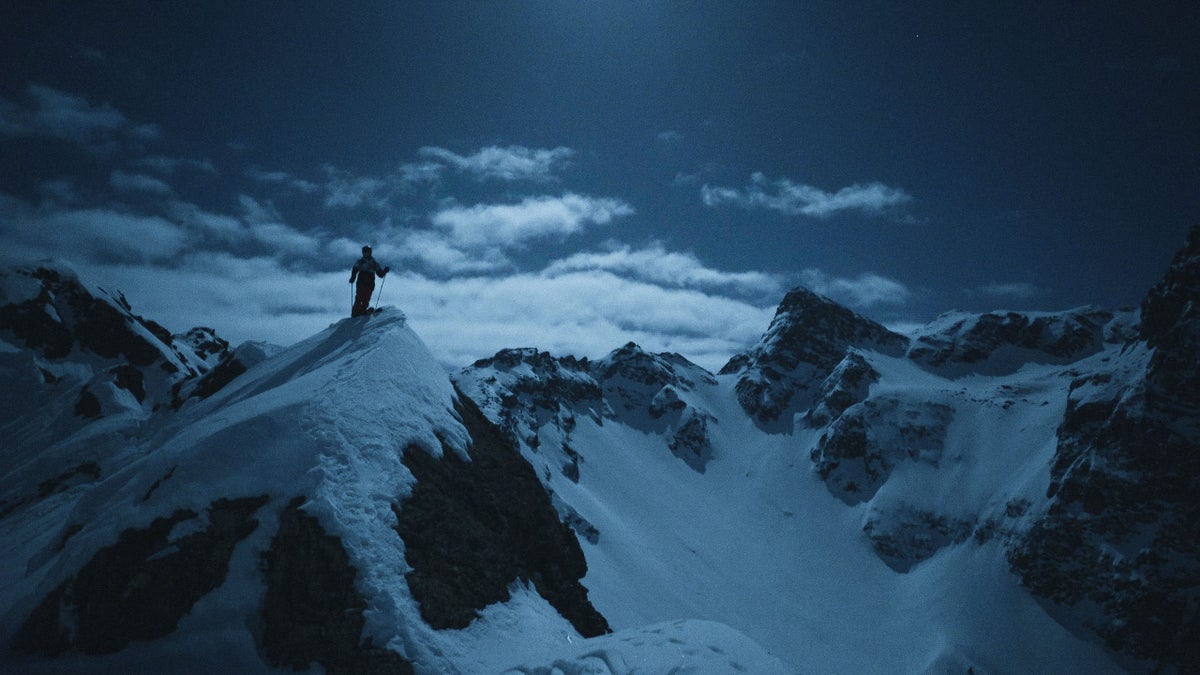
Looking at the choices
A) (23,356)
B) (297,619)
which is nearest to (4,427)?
(23,356)

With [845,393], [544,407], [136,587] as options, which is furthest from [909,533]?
[136,587]

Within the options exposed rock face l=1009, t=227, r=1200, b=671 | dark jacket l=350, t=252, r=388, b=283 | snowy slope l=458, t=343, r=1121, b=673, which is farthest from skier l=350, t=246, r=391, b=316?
exposed rock face l=1009, t=227, r=1200, b=671

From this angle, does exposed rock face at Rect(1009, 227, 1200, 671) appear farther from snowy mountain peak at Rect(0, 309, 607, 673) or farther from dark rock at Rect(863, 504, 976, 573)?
snowy mountain peak at Rect(0, 309, 607, 673)

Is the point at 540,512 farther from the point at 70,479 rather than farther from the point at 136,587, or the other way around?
the point at 70,479

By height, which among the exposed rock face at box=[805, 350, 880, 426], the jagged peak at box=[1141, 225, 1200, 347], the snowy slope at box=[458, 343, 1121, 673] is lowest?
the snowy slope at box=[458, 343, 1121, 673]

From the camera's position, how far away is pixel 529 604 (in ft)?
48.3

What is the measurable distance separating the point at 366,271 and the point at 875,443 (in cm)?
17998

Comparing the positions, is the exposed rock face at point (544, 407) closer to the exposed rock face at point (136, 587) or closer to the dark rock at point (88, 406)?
the dark rock at point (88, 406)

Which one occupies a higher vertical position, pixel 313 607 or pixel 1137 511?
pixel 313 607

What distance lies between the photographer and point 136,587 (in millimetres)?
10328

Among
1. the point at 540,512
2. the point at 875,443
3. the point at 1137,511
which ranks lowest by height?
the point at 1137,511

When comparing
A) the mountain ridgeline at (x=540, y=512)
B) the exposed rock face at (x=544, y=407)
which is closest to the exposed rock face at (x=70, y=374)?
the mountain ridgeline at (x=540, y=512)

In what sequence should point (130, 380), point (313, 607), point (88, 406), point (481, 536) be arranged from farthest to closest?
point (130, 380) → point (88, 406) → point (481, 536) → point (313, 607)

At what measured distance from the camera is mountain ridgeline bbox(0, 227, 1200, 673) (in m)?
10.5
